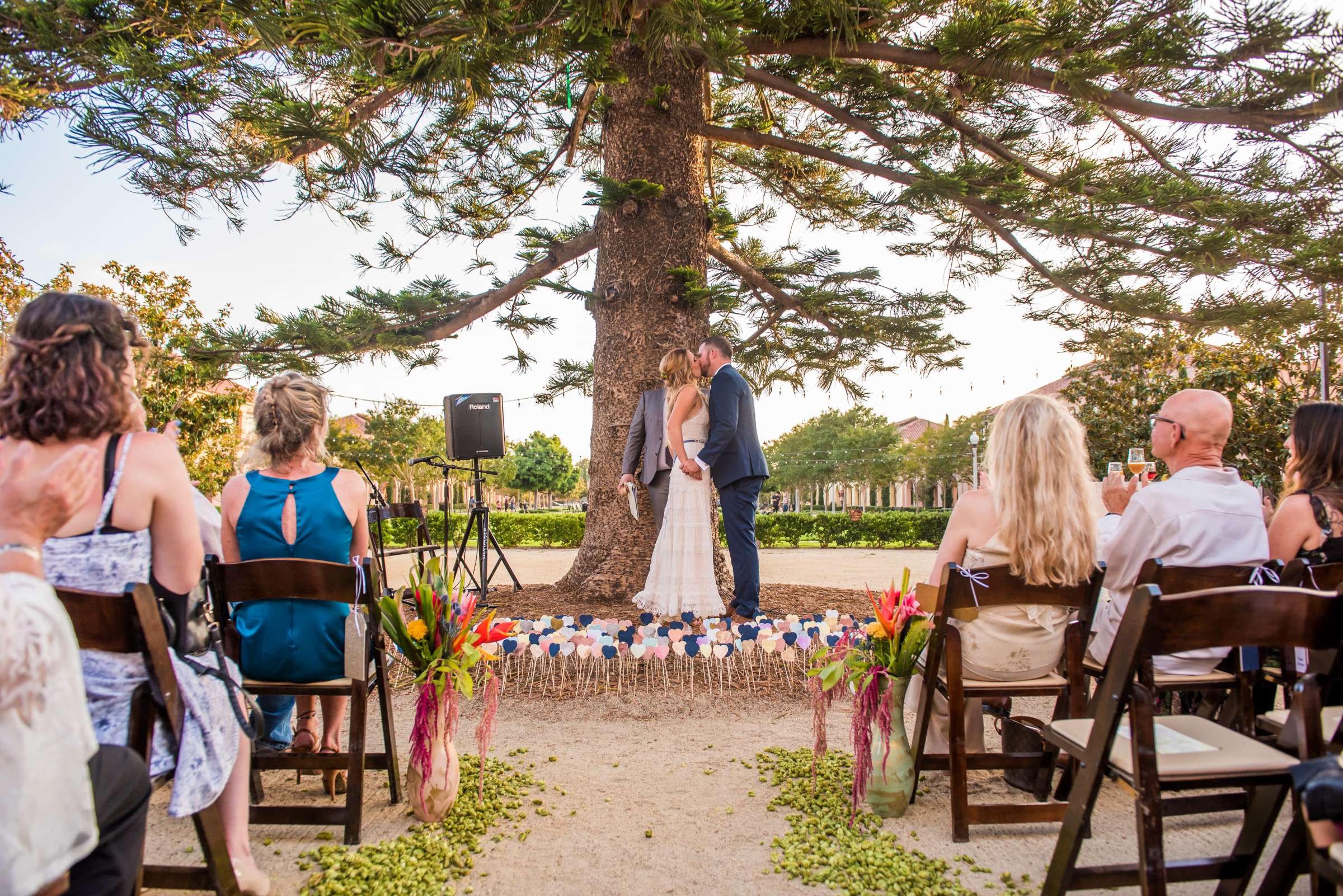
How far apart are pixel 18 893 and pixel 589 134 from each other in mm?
7737

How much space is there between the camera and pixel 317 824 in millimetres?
2541

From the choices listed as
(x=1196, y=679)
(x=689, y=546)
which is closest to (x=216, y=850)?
(x=1196, y=679)

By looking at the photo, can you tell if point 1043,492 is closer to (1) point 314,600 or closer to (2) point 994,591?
(2) point 994,591

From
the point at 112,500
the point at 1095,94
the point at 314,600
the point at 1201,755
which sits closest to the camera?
the point at 112,500

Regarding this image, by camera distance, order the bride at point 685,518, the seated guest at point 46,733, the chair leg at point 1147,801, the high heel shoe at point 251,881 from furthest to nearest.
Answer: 1. the bride at point 685,518
2. the high heel shoe at point 251,881
3. the chair leg at point 1147,801
4. the seated guest at point 46,733

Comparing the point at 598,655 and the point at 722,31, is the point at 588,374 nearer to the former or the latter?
the point at 598,655

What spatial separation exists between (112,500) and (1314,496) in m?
3.78

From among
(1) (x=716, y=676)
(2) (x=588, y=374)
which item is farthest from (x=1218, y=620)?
(2) (x=588, y=374)

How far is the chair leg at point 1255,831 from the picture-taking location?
1.91 meters

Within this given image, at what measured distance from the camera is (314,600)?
8.48ft

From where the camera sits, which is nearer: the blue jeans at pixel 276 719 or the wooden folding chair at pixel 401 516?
the blue jeans at pixel 276 719

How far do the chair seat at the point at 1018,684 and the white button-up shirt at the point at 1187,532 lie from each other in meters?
0.25

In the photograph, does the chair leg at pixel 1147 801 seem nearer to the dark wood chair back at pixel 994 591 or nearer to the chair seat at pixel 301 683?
the dark wood chair back at pixel 994 591

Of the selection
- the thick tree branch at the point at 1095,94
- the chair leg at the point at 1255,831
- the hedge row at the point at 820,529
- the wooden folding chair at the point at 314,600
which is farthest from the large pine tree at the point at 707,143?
the hedge row at the point at 820,529
